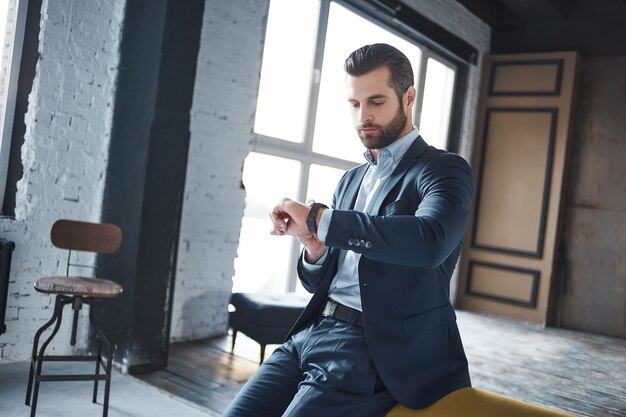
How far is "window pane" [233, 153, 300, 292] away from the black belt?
127 inches

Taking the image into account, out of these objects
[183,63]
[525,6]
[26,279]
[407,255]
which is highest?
[525,6]

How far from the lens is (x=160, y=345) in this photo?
3.51 metres

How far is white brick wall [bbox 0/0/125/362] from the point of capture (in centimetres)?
334

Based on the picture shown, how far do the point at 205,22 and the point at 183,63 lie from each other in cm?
92

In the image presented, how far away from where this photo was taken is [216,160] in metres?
4.38

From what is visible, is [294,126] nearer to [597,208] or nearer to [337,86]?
[337,86]

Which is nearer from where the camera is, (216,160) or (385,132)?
(385,132)

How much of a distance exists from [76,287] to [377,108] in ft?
6.23

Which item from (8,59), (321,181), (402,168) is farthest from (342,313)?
(321,181)

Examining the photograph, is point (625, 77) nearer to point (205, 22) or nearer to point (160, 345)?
point (205, 22)

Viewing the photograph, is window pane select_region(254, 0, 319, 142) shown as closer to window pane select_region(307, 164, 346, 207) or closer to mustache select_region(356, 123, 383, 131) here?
window pane select_region(307, 164, 346, 207)

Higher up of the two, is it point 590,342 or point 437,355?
point 437,355

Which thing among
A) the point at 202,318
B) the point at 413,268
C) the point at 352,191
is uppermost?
the point at 352,191

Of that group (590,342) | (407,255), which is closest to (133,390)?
(407,255)
